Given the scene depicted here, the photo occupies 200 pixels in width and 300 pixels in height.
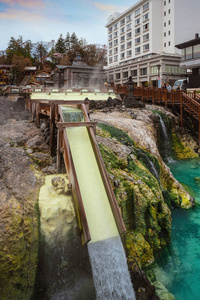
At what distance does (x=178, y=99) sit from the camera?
863 inches

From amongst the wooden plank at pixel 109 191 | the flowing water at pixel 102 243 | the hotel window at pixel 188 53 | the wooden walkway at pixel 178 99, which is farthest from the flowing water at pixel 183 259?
the hotel window at pixel 188 53

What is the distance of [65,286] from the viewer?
5996 millimetres

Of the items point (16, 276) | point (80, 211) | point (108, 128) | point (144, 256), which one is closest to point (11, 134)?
point (108, 128)

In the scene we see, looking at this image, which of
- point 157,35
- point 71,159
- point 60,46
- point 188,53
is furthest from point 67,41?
point 71,159

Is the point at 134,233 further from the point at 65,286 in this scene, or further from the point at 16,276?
the point at 16,276

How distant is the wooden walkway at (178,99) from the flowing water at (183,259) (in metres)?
11.0

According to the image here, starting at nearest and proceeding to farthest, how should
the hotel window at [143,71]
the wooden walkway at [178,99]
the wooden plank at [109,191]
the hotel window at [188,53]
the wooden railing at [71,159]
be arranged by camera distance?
the wooden railing at [71,159]
the wooden plank at [109,191]
the wooden walkway at [178,99]
the hotel window at [188,53]
the hotel window at [143,71]

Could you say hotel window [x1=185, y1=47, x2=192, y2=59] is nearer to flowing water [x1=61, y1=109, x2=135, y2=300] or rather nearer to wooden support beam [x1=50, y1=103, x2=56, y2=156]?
wooden support beam [x1=50, y1=103, x2=56, y2=156]

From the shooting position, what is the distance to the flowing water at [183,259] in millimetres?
6918

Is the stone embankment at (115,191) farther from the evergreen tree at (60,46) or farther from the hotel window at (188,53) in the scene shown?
the evergreen tree at (60,46)

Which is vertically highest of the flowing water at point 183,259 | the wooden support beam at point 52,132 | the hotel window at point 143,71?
the hotel window at point 143,71

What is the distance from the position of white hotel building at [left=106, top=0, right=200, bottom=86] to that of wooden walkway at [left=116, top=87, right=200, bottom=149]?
70.8 feet

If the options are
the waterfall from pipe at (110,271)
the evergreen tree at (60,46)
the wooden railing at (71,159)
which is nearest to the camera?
the waterfall from pipe at (110,271)

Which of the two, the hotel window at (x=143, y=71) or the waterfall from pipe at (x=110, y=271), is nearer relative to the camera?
the waterfall from pipe at (x=110, y=271)
